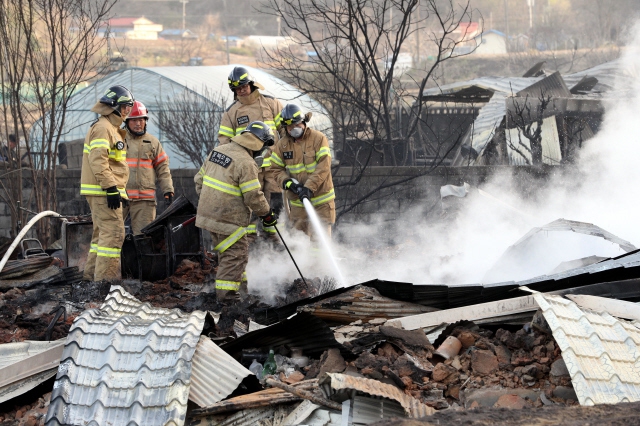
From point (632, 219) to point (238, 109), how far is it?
4.75 meters

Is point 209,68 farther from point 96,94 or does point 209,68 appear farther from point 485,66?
point 485,66

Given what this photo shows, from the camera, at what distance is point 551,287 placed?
5434mm

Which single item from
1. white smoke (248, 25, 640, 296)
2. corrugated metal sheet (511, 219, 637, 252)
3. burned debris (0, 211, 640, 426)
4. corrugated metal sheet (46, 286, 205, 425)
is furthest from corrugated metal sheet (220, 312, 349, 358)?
corrugated metal sheet (511, 219, 637, 252)

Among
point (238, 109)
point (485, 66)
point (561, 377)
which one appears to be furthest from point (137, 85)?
point (485, 66)

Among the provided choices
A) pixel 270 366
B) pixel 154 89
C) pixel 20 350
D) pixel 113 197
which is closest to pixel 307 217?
pixel 113 197

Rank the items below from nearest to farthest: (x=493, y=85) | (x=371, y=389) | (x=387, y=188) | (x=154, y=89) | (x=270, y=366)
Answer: (x=371, y=389)
(x=270, y=366)
(x=387, y=188)
(x=493, y=85)
(x=154, y=89)

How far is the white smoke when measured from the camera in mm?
8180

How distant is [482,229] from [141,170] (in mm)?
4125

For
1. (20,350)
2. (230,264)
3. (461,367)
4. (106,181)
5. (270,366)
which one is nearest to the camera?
(461,367)

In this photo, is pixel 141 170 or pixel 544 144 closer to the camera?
pixel 141 170

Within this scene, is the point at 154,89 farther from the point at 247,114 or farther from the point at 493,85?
the point at 247,114

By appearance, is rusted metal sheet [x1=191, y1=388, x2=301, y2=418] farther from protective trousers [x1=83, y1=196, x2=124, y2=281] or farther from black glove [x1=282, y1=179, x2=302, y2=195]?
black glove [x1=282, y1=179, x2=302, y2=195]

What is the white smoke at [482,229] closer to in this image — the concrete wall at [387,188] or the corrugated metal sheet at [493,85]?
the concrete wall at [387,188]

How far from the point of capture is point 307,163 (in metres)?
8.48
